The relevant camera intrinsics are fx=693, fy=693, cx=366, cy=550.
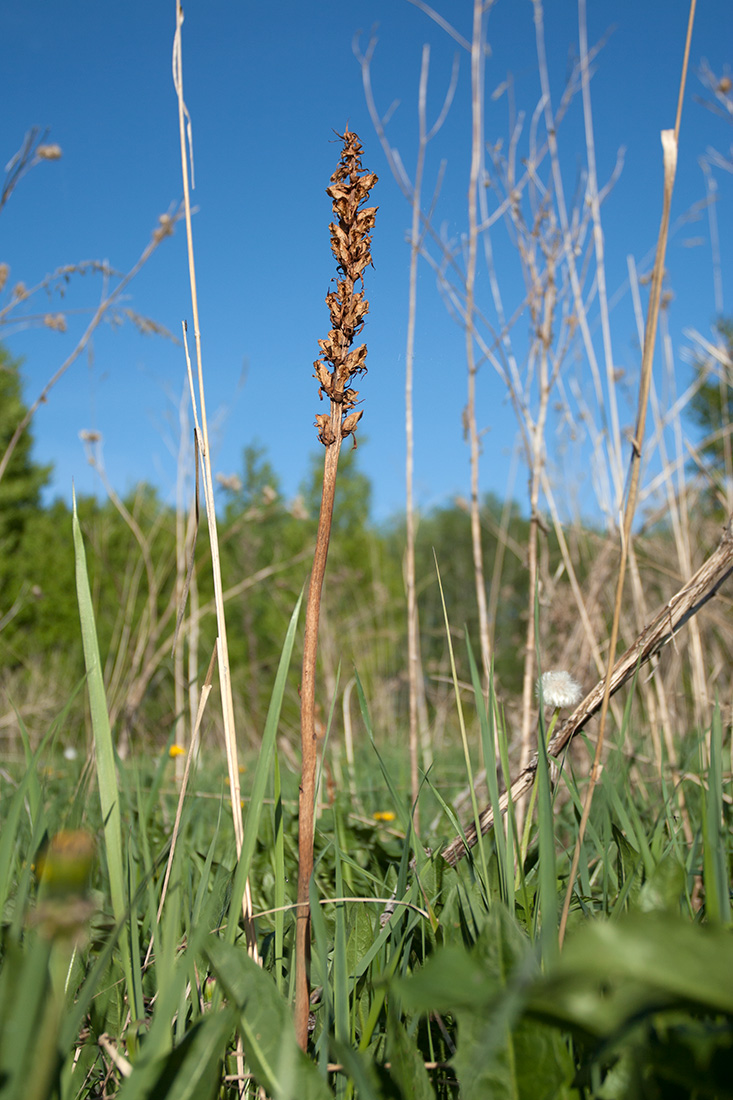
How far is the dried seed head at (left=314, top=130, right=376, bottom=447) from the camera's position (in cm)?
52

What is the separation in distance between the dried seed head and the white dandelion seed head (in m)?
0.62

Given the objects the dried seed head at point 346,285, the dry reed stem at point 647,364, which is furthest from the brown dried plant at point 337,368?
the dry reed stem at point 647,364

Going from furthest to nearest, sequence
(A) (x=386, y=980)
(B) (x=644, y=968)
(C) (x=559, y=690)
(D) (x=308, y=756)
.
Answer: (C) (x=559, y=690) → (D) (x=308, y=756) → (A) (x=386, y=980) → (B) (x=644, y=968)

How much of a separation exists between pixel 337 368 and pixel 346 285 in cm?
6

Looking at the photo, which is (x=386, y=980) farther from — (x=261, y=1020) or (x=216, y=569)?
(x=216, y=569)

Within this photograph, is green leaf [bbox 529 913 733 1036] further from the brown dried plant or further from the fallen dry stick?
the fallen dry stick

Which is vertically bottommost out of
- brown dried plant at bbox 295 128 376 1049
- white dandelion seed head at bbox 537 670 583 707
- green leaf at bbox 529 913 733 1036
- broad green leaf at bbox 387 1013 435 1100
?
broad green leaf at bbox 387 1013 435 1100

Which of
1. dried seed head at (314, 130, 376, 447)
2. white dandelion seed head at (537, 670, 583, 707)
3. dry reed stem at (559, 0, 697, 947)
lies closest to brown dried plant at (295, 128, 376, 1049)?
dried seed head at (314, 130, 376, 447)

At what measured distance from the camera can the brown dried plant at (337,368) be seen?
510 mm

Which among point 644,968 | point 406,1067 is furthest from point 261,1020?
point 644,968

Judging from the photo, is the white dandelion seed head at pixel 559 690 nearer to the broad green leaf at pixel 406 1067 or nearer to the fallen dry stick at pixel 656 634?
the fallen dry stick at pixel 656 634

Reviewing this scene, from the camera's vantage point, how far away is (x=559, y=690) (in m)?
1.01

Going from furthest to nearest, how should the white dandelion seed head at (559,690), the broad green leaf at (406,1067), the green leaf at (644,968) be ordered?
1. the white dandelion seed head at (559,690)
2. the broad green leaf at (406,1067)
3. the green leaf at (644,968)

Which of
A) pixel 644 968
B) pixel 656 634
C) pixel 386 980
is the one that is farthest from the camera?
pixel 656 634
